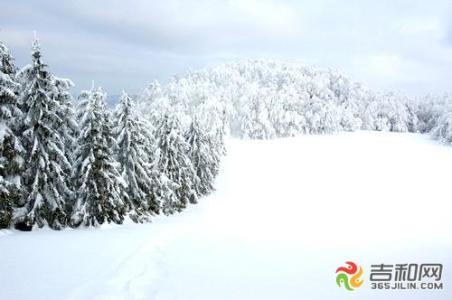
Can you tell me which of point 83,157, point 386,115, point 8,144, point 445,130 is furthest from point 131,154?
point 386,115

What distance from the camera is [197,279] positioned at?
10.1 meters

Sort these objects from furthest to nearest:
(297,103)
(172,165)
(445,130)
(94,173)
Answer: (297,103), (445,130), (172,165), (94,173)

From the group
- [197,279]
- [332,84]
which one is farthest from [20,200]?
[332,84]

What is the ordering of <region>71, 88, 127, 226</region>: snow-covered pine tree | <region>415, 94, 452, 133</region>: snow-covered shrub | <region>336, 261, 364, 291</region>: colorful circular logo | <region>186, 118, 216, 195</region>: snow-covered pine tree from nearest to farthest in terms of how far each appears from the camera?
<region>336, 261, 364, 291</region>: colorful circular logo → <region>71, 88, 127, 226</region>: snow-covered pine tree → <region>186, 118, 216, 195</region>: snow-covered pine tree → <region>415, 94, 452, 133</region>: snow-covered shrub

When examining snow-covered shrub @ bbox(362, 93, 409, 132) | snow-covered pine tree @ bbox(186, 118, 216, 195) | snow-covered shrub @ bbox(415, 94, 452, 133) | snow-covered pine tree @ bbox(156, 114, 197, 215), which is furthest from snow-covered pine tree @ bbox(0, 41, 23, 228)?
snow-covered shrub @ bbox(415, 94, 452, 133)

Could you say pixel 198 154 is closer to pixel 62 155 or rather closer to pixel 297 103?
pixel 62 155

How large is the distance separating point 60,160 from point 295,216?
20155mm

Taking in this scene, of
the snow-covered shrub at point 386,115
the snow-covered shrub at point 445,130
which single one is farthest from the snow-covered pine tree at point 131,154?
Answer: the snow-covered shrub at point 386,115

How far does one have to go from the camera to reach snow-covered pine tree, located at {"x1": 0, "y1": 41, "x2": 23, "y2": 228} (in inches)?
687

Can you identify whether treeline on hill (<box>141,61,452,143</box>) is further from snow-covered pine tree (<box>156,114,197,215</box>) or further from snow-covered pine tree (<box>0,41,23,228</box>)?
snow-covered pine tree (<box>0,41,23,228</box>)

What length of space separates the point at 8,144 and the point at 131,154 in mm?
9005

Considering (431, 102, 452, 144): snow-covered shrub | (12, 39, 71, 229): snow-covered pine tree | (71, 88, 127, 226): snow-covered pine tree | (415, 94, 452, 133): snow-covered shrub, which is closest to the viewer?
(12, 39, 71, 229): snow-covered pine tree

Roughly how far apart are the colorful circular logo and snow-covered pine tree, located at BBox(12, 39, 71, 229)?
1520 centimetres

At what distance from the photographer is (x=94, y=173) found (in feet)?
69.6
